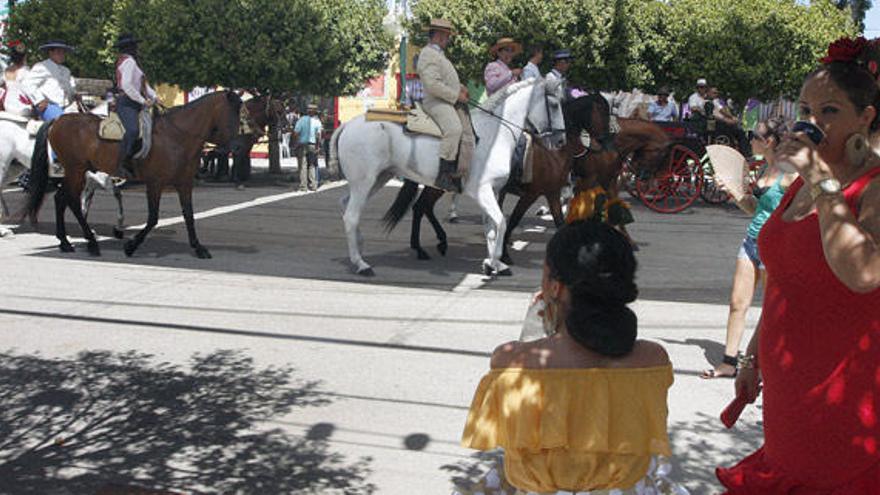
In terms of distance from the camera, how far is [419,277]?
1055cm

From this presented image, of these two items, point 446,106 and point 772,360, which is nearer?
point 772,360

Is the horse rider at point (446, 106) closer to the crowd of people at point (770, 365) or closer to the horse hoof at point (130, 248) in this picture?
the horse hoof at point (130, 248)

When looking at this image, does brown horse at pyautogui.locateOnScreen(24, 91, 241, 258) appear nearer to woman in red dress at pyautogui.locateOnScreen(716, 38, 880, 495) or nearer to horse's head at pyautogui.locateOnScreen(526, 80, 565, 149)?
horse's head at pyautogui.locateOnScreen(526, 80, 565, 149)

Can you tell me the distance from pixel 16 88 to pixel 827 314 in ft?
44.7

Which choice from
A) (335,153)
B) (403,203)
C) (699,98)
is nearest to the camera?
(335,153)

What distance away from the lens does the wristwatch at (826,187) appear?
232cm

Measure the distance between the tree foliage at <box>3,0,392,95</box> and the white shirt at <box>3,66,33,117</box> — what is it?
794 cm

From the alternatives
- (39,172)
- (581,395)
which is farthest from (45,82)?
(581,395)

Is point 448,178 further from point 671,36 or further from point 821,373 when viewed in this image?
point 671,36

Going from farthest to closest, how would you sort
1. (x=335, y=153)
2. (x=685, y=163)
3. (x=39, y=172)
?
(x=685, y=163)
(x=39, y=172)
(x=335, y=153)

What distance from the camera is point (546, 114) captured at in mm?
10711

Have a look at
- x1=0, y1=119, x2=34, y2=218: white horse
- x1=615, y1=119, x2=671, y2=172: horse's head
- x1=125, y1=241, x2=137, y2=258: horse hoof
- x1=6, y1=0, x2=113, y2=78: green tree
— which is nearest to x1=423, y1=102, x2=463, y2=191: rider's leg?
x1=125, y1=241, x2=137, y2=258: horse hoof

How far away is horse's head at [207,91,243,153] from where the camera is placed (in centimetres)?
1178

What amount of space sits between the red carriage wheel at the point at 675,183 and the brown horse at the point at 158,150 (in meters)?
9.48
